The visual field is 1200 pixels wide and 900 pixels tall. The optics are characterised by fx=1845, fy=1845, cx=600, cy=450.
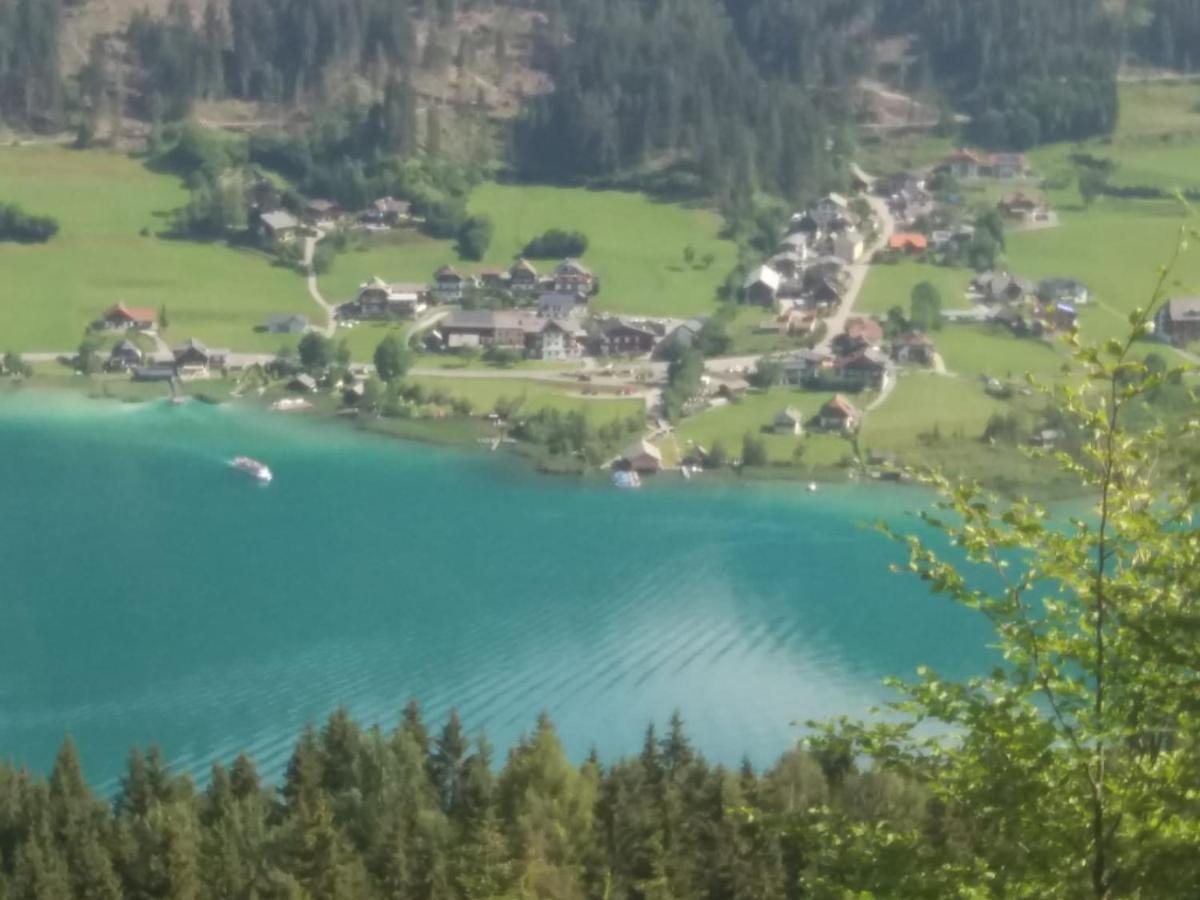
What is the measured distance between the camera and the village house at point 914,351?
1560 cm

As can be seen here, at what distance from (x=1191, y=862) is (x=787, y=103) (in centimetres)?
2117

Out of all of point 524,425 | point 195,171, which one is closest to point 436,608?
point 524,425

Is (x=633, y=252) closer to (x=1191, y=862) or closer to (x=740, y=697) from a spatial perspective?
(x=740, y=697)

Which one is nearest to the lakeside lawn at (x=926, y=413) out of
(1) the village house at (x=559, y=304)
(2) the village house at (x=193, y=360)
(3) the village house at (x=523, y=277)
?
(1) the village house at (x=559, y=304)

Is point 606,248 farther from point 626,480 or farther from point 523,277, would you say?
point 626,480

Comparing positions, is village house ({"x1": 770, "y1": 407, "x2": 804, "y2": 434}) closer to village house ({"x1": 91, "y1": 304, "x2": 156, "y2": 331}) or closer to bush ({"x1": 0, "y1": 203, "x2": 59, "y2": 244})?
village house ({"x1": 91, "y1": 304, "x2": 156, "y2": 331})

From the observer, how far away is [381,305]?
57.5 ft

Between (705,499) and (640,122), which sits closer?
(705,499)

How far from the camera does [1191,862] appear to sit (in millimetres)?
1763

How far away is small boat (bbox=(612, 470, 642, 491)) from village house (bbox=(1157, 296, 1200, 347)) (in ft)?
19.0

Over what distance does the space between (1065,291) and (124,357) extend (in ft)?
27.8

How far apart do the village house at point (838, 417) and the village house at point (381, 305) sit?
194 inches

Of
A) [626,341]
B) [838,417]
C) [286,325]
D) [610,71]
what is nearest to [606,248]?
[626,341]

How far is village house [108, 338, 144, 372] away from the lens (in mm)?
15812
